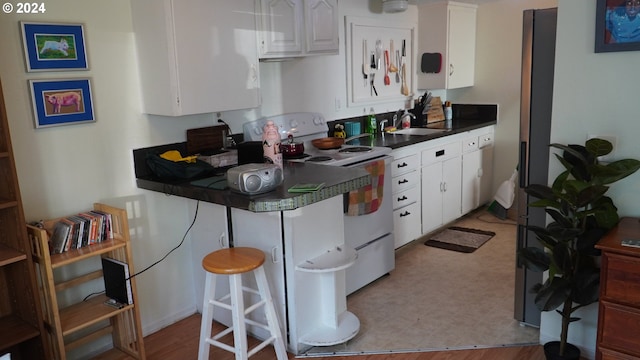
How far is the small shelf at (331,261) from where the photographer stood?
2.69 m

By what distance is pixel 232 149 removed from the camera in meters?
3.22

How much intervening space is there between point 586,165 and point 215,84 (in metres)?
1.90

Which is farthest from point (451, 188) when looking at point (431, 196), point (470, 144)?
point (470, 144)

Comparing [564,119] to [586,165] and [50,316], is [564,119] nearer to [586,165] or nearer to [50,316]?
[586,165]

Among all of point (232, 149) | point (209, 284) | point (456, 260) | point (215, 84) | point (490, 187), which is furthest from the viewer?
point (490, 187)

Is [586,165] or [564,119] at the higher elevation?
[564,119]

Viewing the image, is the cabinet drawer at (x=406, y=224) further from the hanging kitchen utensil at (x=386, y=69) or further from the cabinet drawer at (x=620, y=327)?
the cabinet drawer at (x=620, y=327)

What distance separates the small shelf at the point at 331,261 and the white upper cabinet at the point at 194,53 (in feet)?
3.23

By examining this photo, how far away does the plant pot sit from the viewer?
8.16ft

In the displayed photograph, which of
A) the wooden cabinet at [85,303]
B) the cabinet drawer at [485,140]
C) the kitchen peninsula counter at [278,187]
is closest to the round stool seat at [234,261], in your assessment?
the kitchen peninsula counter at [278,187]

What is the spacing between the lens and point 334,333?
2.83 metres

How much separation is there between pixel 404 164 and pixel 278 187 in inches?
70.1

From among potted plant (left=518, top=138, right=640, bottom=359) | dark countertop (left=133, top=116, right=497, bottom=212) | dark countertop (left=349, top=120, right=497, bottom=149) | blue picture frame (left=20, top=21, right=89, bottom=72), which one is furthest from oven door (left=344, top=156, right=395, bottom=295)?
blue picture frame (left=20, top=21, right=89, bottom=72)

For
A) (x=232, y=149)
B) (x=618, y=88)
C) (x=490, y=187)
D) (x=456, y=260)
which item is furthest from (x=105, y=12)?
(x=490, y=187)
